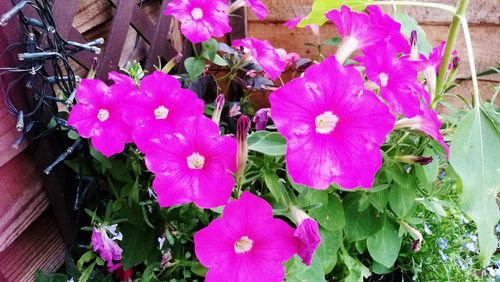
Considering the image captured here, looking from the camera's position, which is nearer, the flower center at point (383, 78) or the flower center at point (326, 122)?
the flower center at point (326, 122)

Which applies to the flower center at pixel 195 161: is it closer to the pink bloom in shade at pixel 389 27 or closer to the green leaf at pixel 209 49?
the pink bloom in shade at pixel 389 27

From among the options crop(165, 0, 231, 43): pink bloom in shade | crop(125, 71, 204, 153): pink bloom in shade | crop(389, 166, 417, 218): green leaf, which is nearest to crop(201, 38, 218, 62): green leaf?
crop(165, 0, 231, 43): pink bloom in shade

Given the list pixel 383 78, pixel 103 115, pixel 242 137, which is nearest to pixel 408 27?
pixel 383 78

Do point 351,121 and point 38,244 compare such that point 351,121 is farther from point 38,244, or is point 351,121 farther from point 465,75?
point 465,75

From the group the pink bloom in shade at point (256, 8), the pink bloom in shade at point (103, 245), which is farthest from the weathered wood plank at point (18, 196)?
the pink bloom in shade at point (256, 8)

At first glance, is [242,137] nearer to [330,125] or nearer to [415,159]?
[330,125]

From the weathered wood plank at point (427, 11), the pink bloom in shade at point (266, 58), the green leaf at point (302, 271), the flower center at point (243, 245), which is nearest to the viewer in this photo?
the flower center at point (243, 245)
